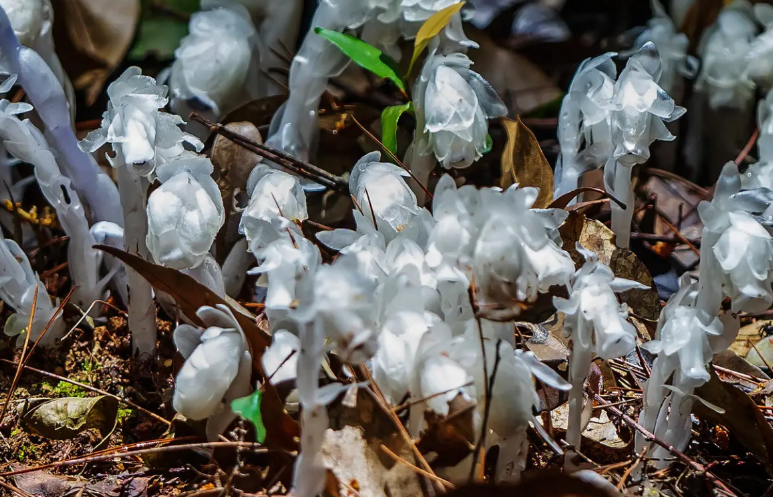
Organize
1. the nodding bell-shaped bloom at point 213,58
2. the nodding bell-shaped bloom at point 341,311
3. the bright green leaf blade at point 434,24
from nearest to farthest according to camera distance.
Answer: the nodding bell-shaped bloom at point 341,311 < the bright green leaf blade at point 434,24 < the nodding bell-shaped bloom at point 213,58

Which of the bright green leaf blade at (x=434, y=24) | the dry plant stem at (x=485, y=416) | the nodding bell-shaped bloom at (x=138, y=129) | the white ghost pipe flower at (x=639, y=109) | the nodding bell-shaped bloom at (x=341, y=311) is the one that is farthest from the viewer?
the bright green leaf blade at (x=434, y=24)

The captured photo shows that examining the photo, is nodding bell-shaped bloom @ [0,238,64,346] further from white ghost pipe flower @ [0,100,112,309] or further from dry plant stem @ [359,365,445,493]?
dry plant stem @ [359,365,445,493]

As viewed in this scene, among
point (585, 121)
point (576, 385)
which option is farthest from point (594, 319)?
point (585, 121)

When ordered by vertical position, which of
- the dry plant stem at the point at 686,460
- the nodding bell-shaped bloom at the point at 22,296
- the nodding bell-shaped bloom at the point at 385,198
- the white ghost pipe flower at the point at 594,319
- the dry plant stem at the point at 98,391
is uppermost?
the white ghost pipe flower at the point at 594,319

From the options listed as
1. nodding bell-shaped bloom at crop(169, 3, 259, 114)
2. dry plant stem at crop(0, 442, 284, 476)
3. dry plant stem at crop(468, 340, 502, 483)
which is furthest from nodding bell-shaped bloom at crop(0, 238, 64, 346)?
dry plant stem at crop(468, 340, 502, 483)

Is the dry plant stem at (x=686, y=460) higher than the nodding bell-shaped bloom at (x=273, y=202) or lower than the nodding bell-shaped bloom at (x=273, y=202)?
lower

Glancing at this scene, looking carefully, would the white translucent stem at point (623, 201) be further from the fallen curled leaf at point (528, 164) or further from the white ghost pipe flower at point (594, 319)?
the white ghost pipe flower at point (594, 319)

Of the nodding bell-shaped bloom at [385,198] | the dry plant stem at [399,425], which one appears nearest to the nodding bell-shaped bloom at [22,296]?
the nodding bell-shaped bloom at [385,198]
